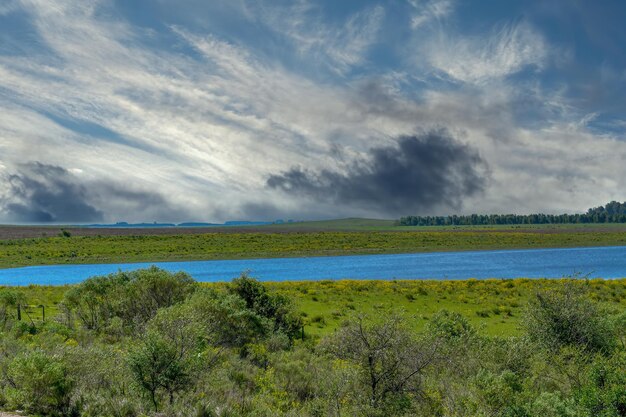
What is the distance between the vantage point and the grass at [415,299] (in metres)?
35.2

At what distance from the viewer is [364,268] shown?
87188 millimetres

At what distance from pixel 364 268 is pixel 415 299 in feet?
141

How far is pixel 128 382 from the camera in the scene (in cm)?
1505

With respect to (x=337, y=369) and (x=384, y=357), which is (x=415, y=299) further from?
(x=384, y=357)

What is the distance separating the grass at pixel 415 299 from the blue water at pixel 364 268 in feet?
63.6

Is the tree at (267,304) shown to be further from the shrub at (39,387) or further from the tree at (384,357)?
the shrub at (39,387)

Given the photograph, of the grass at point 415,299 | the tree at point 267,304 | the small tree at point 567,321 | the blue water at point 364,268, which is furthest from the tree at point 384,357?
the blue water at point 364,268

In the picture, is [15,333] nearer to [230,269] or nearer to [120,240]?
[230,269]

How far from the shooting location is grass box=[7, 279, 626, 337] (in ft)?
115

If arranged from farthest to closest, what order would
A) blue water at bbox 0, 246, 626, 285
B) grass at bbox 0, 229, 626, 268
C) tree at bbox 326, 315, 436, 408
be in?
grass at bbox 0, 229, 626, 268 → blue water at bbox 0, 246, 626, 285 → tree at bbox 326, 315, 436, 408

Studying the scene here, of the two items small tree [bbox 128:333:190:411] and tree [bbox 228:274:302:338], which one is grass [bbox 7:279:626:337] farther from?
small tree [bbox 128:333:190:411]

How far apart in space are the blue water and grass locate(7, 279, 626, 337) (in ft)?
63.6

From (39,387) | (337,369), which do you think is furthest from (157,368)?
(337,369)

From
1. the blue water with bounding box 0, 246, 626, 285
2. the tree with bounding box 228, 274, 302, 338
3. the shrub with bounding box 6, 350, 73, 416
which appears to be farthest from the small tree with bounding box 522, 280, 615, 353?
the blue water with bounding box 0, 246, 626, 285
